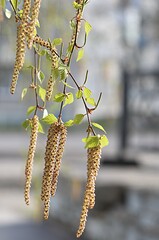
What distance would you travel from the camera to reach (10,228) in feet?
14.1

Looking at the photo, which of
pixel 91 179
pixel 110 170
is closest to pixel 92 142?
pixel 91 179

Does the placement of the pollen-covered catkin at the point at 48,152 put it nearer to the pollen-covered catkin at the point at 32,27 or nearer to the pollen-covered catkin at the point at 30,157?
the pollen-covered catkin at the point at 30,157

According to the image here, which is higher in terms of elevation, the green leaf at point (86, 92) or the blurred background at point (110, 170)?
the green leaf at point (86, 92)

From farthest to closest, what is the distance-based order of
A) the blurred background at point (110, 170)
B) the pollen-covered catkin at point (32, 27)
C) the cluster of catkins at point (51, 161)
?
the blurred background at point (110, 170) → the cluster of catkins at point (51, 161) → the pollen-covered catkin at point (32, 27)

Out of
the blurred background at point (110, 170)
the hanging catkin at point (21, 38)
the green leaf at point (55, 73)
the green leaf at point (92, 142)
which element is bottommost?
the blurred background at point (110, 170)

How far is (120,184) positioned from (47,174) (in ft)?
12.3

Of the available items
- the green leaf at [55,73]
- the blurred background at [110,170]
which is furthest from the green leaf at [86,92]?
the blurred background at [110,170]

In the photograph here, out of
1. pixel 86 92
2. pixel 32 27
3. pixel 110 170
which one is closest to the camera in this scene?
pixel 32 27

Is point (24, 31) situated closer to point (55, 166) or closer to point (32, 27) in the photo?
point (32, 27)

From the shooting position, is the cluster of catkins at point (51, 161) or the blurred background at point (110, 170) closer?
the cluster of catkins at point (51, 161)

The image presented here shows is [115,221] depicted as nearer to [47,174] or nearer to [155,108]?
[155,108]

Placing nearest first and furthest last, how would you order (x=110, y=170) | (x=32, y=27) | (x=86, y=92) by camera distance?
(x=32, y=27)
(x=86, y=92)
(x=110, y=170)

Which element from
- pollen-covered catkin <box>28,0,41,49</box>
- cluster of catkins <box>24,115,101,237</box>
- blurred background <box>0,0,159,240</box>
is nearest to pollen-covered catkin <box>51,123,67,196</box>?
cluster of catkins <box>24,115,101,237</box>

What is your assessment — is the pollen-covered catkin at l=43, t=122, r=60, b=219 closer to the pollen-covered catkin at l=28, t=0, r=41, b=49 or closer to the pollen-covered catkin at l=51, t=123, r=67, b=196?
the pollen-covered catkin at l=51, t=123, r=67, b=196
